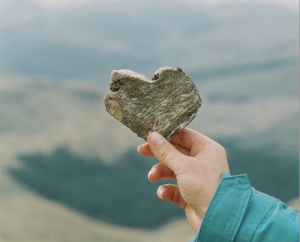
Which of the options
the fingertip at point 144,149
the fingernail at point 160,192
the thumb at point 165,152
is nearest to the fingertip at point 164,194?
the fingernail at point 160,192

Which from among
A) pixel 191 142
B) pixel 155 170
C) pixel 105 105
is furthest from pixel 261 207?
pixel 105 105

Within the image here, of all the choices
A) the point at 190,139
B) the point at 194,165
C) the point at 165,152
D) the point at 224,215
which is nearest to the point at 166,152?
the point at 165,152

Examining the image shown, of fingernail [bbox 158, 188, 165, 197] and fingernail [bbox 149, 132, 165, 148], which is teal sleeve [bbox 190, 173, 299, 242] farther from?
fingernail [bbox 158, 188, 165, 197]

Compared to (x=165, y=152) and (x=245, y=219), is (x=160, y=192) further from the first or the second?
(x=245, y=219)

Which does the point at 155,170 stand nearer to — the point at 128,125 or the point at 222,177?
the point at 128,125

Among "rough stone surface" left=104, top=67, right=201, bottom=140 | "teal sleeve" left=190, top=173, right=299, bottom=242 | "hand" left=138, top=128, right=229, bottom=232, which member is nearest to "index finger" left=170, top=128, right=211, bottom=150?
"hand" left=138, top=128, right=229, bottom=232

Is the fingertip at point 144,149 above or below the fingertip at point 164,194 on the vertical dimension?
above

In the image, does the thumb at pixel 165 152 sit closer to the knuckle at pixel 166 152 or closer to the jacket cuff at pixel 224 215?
the knuckle at pixel 166 152
